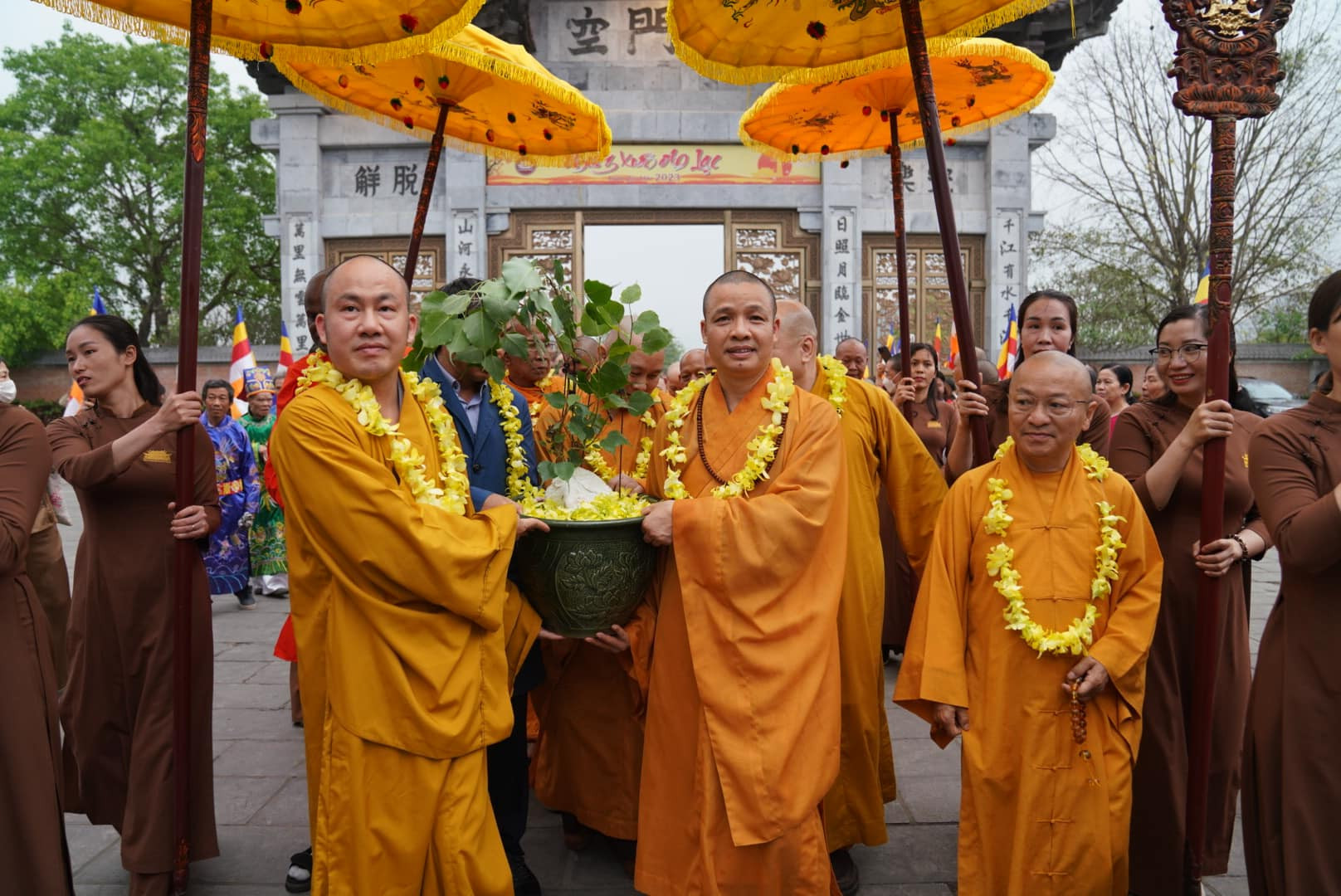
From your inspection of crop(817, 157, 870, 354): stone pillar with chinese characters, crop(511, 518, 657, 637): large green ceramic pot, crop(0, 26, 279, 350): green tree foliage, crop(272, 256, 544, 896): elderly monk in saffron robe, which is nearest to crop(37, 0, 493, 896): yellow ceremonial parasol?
crop(272, 256, 544, 896): elderly monk in saffron robe

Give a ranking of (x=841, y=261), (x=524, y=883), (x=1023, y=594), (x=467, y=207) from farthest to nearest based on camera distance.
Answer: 1. (x=841, y=261)
2. (x=467, y=207)
3. (x=524, y=883)
4. (x=1023, y=594)

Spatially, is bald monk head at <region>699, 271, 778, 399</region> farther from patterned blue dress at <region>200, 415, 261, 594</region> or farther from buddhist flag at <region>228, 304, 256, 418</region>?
buddhist flag at <region>228, 304, 256, 418</region>

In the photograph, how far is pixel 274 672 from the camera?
5883 millimetres

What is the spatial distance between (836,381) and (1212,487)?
1.35 m

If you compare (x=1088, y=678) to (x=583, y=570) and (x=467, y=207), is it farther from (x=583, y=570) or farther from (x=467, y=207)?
(x=467, y=207)

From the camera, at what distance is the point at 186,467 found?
2.94m

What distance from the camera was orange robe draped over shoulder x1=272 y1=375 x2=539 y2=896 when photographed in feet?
7.64

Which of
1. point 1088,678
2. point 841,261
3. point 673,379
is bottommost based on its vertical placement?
point 1088,678

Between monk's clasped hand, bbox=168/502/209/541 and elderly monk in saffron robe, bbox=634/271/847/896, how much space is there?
5.06ft

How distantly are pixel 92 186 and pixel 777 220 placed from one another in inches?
872

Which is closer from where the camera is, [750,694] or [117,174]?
[750,694]

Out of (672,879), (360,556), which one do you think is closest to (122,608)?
(360,556)

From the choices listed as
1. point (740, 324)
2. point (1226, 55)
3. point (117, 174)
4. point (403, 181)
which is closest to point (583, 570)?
point (740, 324)

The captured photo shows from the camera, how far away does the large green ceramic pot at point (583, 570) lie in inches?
102
